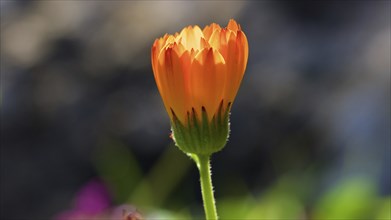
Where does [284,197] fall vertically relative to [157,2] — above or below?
below

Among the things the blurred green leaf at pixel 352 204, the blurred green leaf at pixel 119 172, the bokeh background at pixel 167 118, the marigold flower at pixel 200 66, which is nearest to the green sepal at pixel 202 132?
the marigold flower at pixel 200 66

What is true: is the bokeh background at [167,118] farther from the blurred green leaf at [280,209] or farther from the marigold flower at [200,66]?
the marigold flower at [200,66]

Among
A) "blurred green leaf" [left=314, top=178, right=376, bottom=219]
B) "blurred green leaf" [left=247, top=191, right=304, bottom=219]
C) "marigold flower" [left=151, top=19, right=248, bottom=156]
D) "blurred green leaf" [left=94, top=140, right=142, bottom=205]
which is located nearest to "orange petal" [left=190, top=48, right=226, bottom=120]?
"marigold flower" [left=151, top=19, right=248, bottom=156]

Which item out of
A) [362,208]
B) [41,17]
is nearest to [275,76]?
[362,208]

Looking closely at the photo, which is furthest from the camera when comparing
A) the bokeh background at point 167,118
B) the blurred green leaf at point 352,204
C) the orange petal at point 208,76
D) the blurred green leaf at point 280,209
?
the bokeh background at point 167,118

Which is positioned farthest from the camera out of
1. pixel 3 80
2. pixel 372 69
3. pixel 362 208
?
pixel 3 80

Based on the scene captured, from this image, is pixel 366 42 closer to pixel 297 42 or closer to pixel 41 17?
pixel 297 42

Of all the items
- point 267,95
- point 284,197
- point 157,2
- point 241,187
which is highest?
point 157,2

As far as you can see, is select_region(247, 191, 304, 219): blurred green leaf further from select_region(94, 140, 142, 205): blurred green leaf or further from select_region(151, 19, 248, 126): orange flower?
select_region(151, 19, 248, 126): orange flower
